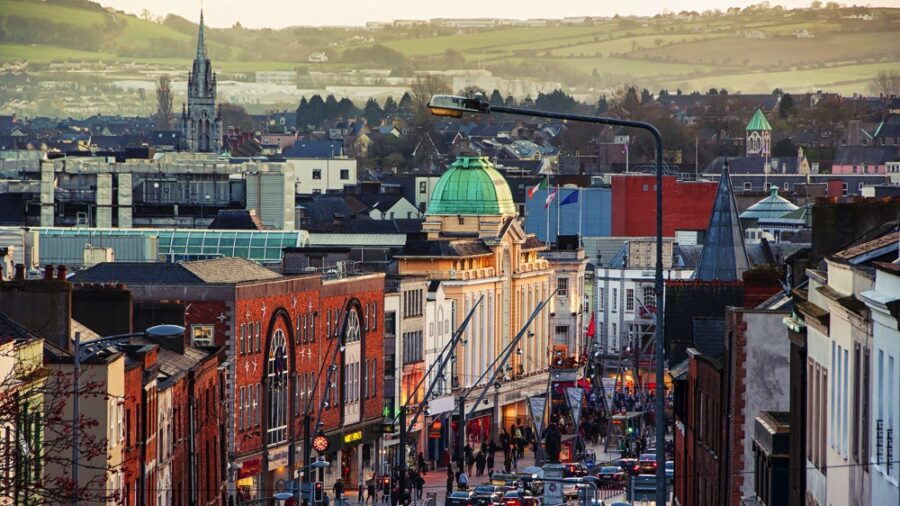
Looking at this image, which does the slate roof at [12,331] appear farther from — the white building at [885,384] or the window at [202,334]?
the window at [202,334]

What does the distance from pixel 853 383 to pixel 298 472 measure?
69.6 m

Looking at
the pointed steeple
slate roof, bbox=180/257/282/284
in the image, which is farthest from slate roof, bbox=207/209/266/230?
the pointed steeple

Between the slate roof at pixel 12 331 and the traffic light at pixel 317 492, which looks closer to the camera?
the slate roof at pixel 12 331

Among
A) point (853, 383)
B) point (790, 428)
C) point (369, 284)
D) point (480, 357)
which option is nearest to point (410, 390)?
point (369, 284)

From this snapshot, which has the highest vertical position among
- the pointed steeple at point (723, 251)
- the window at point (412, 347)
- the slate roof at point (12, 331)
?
the slate roof at point (12, 331)

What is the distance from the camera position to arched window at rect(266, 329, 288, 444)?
110 m

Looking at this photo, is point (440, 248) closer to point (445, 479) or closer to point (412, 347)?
point (412, 347)

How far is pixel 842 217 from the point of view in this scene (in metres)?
47.7

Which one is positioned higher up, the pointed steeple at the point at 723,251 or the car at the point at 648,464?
the pointed steeple at the point at 723,251

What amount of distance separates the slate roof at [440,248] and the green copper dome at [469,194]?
343 inches

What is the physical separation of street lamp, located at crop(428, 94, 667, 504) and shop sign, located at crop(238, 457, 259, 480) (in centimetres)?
6076

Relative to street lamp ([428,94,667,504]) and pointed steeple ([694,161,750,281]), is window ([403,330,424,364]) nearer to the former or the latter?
pointed steeple ([694,161,750,281])

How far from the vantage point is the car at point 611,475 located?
108 metres

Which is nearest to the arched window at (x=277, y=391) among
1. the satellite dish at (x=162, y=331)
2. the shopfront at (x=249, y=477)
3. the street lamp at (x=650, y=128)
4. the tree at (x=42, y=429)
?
the shopfront at (x=249, y=477)
